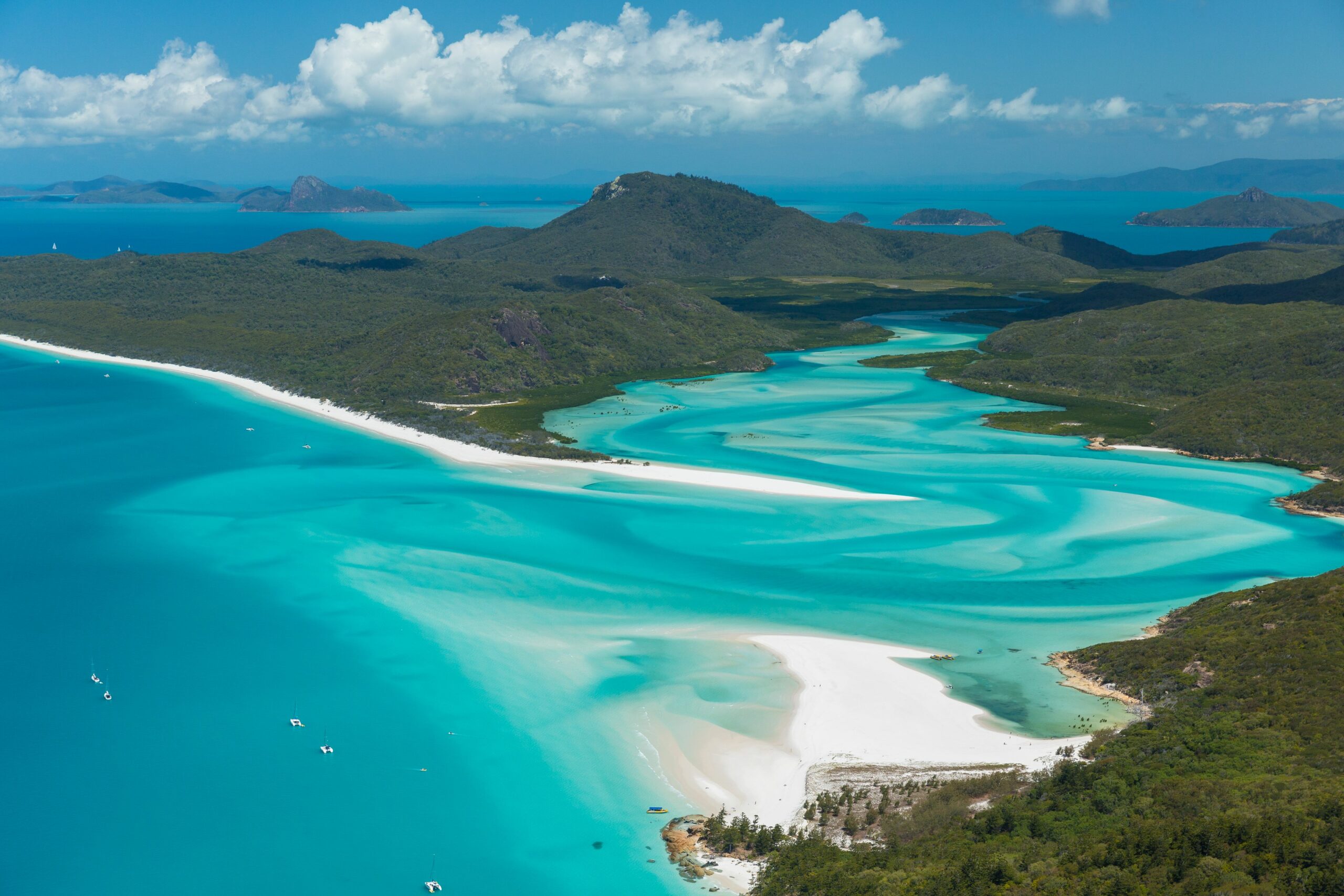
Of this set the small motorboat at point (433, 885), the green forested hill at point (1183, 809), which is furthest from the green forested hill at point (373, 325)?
the green forested hill at point (1183, 809)

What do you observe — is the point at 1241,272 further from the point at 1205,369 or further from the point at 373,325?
the point at 373,325

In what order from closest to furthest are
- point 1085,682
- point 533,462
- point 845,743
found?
point 845,743 → point 1085,682 → point 533,462

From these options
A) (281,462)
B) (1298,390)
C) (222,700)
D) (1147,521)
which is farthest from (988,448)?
(222,700)

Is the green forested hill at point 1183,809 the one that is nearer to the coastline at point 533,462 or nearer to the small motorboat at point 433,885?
the small motorboat at point 433,885

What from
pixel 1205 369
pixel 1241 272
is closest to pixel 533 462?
pixel 1205 369

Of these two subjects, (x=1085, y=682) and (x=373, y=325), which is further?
(x=373, y=325)

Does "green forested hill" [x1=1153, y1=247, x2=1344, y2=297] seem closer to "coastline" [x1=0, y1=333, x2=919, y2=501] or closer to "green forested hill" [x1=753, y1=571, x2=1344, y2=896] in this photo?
"coastline" [x1=0, y1=333, x2=919, y2=501]
